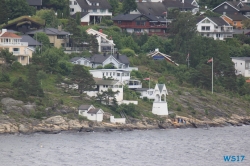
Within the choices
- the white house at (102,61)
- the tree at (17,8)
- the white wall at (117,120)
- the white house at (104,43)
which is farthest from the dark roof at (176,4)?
the white wall at (117,120)

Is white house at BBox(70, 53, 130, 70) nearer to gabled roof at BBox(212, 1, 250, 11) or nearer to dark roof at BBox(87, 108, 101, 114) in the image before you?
dark roof at BBox(87, 108, 101, 114)

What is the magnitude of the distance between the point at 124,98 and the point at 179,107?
525cm

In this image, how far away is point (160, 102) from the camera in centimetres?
9850

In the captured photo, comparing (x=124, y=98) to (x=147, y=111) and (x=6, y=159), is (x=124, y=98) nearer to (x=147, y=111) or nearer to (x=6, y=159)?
(x=147, y=111)

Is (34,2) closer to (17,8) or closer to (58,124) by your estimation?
(17,8)

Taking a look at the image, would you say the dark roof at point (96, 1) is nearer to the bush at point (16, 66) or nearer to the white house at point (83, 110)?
the bush at point (16, 66)

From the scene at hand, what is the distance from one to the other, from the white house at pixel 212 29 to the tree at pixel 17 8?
21.7 meters

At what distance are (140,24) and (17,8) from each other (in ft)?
53.8

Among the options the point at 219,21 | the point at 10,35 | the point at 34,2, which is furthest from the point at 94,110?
the point at 219,21

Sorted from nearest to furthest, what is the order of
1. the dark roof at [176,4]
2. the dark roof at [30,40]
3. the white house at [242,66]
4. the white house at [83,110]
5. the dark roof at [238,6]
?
the white house at [83,110]
the dark roof at [30,40]
the white house at [242,66]
the dark roof at [176,4]
the dark roof at [238,6]

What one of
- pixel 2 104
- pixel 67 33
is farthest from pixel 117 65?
pixel 2 104

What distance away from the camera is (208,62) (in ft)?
374

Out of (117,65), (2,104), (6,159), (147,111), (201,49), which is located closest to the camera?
(6,159)

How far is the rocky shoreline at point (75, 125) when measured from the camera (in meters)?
88.9
